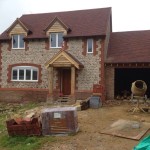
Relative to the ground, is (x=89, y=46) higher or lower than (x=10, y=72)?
higher

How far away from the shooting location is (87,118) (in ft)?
49.3

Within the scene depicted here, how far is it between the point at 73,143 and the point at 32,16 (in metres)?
21.6

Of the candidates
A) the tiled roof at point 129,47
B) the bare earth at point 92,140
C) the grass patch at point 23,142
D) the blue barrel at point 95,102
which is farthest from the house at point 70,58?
the grass patch at point 23,142

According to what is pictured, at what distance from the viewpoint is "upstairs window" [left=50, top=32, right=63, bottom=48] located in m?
25.3

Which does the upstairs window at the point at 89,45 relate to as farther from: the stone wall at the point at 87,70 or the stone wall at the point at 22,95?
the stone wall at the point at 22,95

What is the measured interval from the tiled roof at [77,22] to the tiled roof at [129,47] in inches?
93.8

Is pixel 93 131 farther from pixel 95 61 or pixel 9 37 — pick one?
pixel 9 37

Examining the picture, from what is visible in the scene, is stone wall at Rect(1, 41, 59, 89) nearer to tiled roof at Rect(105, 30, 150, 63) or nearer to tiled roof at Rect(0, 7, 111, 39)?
tiled roof at Rect(0, 7, 111, 39)

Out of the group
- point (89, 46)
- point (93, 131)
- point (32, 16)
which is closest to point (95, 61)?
point (89, 46)

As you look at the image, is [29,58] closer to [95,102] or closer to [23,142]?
[95,102]

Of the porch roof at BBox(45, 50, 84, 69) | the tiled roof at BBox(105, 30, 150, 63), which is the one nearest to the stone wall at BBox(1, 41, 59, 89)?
the porch roof at BBox(45, 50, 84, 69)

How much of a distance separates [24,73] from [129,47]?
9.94 metres

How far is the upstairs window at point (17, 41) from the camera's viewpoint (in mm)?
26453

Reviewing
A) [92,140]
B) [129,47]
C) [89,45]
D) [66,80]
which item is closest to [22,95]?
[66,80]
